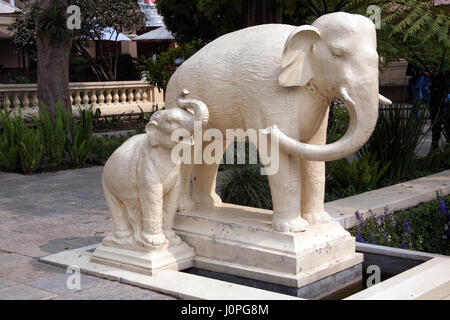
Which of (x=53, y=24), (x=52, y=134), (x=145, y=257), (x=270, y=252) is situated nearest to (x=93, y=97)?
(x=53, y=24)

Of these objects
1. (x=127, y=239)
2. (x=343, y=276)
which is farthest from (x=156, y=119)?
(x=343, y=276)

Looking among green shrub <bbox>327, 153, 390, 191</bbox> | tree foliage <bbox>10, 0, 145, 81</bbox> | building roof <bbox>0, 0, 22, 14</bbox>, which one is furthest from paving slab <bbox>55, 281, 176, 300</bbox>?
building roof <bbox>0, 0, 22, 14</bbox>

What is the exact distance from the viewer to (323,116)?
12.8ft

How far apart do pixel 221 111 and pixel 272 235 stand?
891mm

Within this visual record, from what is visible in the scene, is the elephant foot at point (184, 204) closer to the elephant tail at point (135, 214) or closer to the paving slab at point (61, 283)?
the elephant tail at point (135, 214)

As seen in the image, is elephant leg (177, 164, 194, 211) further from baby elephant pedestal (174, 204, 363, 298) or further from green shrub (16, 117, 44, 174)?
green shrub (16, 117, 44, 174)

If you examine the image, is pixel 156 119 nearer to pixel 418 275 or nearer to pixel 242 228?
pixel 242 228

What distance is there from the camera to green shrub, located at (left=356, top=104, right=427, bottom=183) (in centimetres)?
755

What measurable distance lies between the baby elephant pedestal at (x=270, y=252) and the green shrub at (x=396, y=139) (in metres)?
3.73

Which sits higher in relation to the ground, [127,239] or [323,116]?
[323,116]

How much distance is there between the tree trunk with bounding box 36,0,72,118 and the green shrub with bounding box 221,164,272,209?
15.4 ft

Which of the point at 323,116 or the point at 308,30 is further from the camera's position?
the point at 323,116

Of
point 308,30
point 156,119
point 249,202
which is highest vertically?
point 308,30

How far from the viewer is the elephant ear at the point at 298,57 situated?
3600 millimetres
